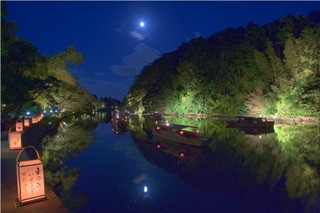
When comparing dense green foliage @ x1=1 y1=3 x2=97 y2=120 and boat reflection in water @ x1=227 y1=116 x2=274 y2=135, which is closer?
dense green foliage @ x1=1 y1=3 x2=97 y2=120

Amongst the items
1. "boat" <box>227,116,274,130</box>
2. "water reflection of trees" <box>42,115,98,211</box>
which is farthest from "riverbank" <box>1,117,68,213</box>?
"boat" <box>227,116,274,130</box>

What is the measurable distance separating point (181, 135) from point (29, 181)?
1797 cm

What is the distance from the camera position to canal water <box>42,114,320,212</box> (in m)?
11.5

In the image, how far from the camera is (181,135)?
25.4m

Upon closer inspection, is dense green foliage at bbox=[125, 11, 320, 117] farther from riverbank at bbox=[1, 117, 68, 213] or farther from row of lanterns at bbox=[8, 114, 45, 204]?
→ row of lanterns at bbox=[8, 114, 45, 204]

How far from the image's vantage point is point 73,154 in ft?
74.4

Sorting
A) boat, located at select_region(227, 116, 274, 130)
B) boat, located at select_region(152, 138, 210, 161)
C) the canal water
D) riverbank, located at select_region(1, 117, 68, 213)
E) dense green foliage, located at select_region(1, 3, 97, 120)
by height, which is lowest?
the canal water

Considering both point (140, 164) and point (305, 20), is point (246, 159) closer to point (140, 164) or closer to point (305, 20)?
point (140, 164)

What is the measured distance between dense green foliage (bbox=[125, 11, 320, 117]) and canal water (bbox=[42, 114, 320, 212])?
20.7 metres

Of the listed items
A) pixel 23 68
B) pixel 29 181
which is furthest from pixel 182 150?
pixel 29 181

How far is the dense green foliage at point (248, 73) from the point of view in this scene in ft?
146

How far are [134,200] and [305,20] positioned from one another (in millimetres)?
57048

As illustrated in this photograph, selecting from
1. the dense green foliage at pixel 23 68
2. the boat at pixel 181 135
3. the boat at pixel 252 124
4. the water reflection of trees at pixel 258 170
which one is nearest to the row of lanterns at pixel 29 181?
the dense green foliage at pixel 23 68

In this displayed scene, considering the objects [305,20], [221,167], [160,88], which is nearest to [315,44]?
[305,20]
